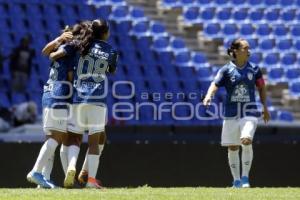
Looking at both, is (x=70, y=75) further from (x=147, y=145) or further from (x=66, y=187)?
(x=147, y=145)

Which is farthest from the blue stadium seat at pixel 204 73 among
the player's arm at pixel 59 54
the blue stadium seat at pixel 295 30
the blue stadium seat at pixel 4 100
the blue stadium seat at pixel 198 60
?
the player's arm at pixel 59 54

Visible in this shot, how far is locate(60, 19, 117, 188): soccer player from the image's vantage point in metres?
9.52

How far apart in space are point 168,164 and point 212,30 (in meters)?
6.78

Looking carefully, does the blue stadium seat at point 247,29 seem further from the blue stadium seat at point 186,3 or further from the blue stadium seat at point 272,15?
the blue stadium seat at point 186,3

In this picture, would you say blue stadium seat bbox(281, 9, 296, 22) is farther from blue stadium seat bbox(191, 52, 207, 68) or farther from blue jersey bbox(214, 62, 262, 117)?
blue jersey bbox(214, 62, 262, 117)

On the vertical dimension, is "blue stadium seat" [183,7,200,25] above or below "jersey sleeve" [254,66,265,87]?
above

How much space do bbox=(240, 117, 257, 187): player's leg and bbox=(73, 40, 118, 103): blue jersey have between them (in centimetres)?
218

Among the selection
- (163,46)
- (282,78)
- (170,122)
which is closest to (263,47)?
(282,78)

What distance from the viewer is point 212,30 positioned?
19656 mm

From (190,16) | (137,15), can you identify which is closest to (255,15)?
(190,16)

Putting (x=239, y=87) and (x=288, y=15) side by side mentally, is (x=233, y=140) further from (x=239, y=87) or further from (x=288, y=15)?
(x=288, y=15)

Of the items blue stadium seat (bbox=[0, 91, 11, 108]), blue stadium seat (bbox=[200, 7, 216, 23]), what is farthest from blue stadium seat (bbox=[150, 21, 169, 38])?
blue stadium seat (bbox=[0, 91, 11, 108])

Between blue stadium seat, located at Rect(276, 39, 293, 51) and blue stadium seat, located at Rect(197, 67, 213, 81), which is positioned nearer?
blue stadium seat, located at Rect(197, 67, 213, 81)

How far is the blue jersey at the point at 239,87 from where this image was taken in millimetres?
10938
